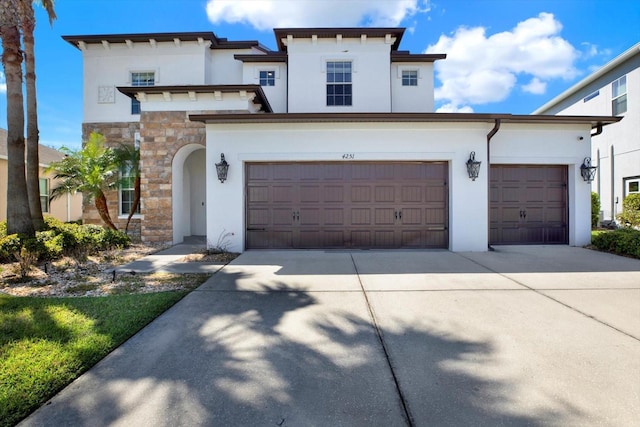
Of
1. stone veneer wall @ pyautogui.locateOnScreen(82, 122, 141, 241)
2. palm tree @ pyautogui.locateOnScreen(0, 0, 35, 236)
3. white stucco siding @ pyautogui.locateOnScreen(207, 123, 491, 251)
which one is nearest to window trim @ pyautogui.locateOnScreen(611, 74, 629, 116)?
white stucco siding @ pyautogui.locateOnScreen(207, 123, 491, 251)

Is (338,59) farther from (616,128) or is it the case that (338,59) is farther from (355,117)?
(616,128)

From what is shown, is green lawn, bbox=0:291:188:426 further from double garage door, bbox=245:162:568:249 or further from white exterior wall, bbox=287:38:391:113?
white exterior wall, bbox=287:38:391:113

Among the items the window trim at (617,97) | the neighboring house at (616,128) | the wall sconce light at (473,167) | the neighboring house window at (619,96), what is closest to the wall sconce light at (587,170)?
the wall sconce light at (473,167)

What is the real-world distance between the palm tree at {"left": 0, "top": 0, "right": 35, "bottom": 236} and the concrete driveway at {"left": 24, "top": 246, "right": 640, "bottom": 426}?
232 inches

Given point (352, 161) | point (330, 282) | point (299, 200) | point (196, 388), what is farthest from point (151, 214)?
point (196, 388)

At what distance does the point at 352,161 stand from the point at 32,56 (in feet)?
31.2

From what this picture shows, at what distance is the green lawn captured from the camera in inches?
101

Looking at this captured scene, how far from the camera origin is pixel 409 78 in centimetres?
1372

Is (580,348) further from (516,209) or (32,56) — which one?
(32,56)

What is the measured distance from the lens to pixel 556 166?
30.3 ft

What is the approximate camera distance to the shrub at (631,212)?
11.4 meters

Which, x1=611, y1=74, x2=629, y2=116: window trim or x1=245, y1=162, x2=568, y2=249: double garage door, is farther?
x1=611, y1=74, x2=629, y2=116: window trim

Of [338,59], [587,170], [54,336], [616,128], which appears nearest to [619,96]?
[616,128]

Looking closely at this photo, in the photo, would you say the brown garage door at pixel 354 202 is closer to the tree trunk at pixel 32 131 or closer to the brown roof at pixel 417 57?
the tree trunk at pixel 32 131
